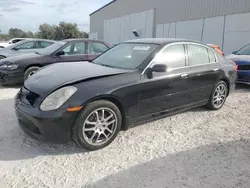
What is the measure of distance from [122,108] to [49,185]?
1.40 meters

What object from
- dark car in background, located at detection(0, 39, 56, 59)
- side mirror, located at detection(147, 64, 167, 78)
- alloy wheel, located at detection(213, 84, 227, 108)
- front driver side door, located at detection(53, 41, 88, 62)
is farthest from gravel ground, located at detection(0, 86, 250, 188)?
dark car in background, located at detection(0, 39, 56, 59)

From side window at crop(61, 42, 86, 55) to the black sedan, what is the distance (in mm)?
2937

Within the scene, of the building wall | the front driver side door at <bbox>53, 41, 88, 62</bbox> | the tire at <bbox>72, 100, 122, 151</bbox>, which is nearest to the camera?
the tire at <bbox>72, 100, 122, 151</bbox>

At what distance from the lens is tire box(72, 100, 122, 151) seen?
296cm

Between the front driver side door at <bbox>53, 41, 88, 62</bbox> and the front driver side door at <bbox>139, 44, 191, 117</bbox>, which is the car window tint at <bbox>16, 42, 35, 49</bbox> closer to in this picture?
the front driver side door at <bbox>53, 41, 88, 62</bbox>

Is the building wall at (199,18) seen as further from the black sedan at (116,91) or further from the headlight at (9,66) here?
the headlight at (9,66)

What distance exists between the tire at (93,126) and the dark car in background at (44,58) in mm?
4211

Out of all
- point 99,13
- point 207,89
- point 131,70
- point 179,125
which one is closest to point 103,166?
point 131,70

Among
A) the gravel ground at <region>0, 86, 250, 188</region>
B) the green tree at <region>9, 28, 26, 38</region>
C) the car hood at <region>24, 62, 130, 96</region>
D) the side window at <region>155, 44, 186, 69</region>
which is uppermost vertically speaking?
the green tree at <region>9, 28, 26, 38</region>

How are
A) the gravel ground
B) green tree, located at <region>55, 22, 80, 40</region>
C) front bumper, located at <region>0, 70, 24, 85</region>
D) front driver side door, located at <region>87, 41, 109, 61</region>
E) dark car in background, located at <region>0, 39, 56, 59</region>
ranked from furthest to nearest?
green tree, located at <region>55, 22, 80, 40</region> → dark car in background, located at <region>0, 39, 56, 59</region> → front driver side door, located at <region>87, 41, 109, 61</region> → front bumper, located at <region>0, 70, 24, 85</region> → the gravel ground

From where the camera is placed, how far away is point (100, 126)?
10.4 feet

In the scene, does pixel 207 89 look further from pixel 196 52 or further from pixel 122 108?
pixel 122 108

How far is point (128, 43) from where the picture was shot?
4465mm

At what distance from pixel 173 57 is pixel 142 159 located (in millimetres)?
1885
